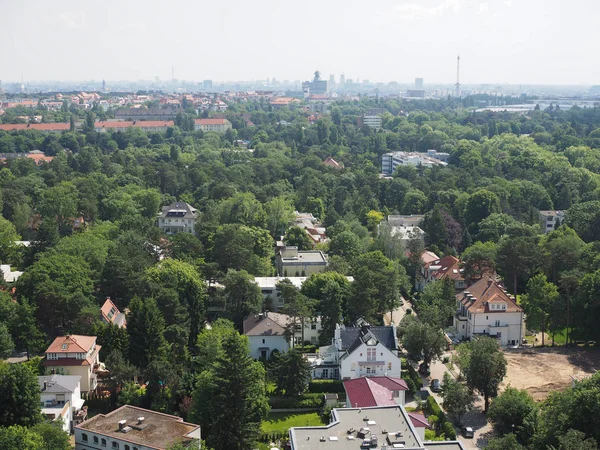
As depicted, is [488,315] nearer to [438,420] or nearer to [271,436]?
[438,420]

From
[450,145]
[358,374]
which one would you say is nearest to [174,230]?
[358,374]

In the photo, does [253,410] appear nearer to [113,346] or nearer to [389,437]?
[389,437]

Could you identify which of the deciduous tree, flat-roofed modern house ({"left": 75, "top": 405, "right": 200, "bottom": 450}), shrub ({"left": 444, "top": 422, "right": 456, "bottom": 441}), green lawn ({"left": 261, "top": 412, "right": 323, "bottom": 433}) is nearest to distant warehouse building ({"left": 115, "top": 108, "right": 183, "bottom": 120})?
green lawn ({"left": 261, "top": 412, "right": 323, "bottom": 433})

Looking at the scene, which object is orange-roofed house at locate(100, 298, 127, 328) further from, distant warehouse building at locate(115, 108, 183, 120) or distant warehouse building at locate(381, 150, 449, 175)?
distant warehouse building at locate(115, 108, 183, 120)

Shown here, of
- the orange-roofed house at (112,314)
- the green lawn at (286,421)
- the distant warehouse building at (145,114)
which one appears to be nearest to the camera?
the green lawn at (286,421)

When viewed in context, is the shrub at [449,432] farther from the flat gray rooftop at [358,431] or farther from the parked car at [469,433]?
the flat gray rooftop at [358,431]

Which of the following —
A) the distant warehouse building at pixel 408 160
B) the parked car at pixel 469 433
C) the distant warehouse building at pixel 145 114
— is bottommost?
the parked car at pixel 469 433

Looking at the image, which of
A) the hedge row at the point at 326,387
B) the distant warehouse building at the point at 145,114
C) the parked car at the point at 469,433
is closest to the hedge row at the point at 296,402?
the hedge row at the point at 326,387
